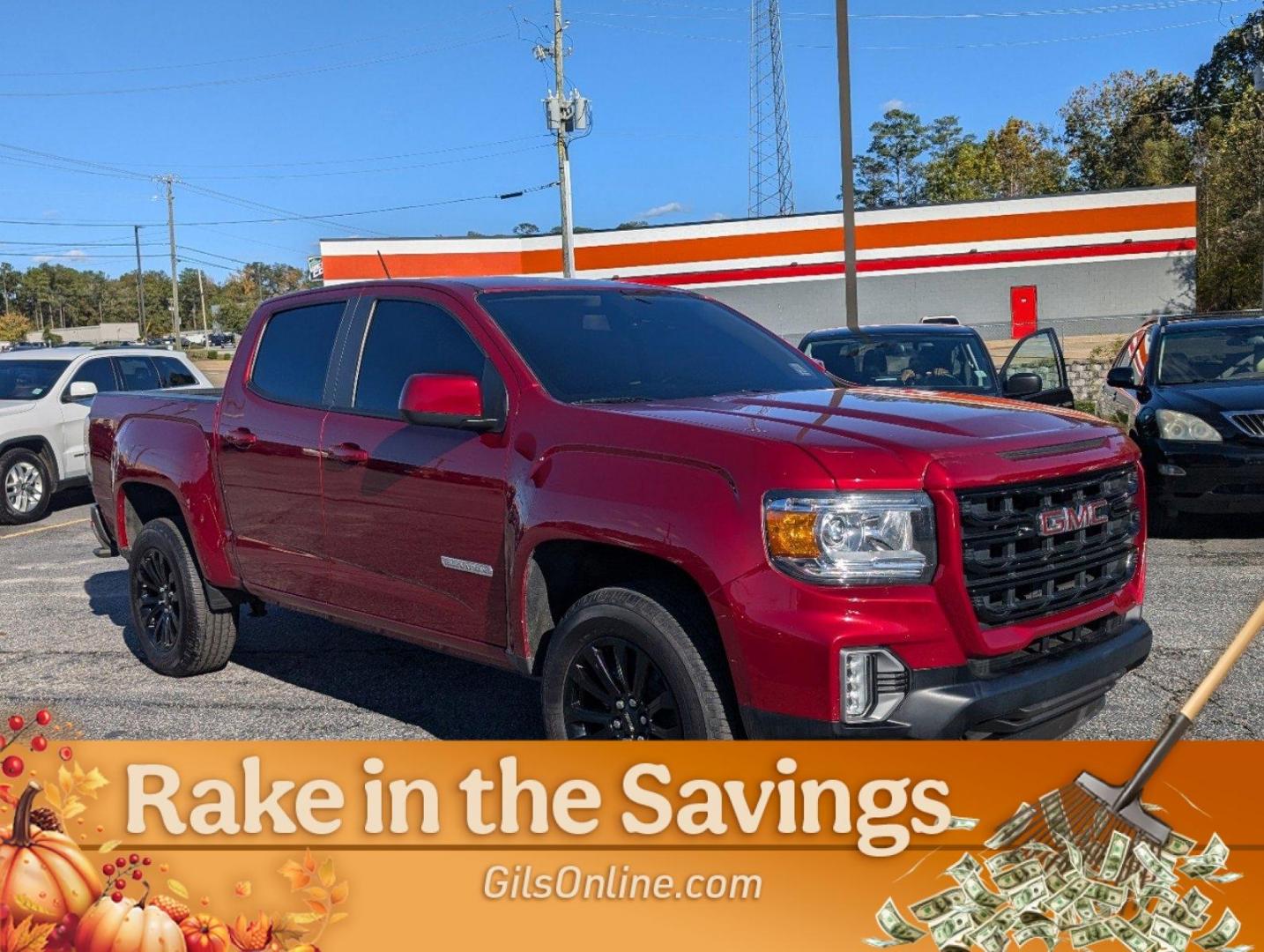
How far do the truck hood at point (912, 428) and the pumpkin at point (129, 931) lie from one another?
1.92 meters

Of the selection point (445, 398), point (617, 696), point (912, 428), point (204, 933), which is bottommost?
point (204, 933)

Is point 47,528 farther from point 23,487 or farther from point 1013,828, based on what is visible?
point 1013,828

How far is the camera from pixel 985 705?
10.6 feet

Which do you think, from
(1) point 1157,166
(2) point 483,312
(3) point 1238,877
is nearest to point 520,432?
(2) point 483,312

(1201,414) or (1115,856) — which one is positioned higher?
(1201,414)

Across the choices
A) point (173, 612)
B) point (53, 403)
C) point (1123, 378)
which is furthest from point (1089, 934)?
point (53, 403)

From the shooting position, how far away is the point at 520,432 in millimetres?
4066

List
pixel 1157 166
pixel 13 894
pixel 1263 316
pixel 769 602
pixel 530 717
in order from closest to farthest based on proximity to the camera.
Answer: pixel 13 894, pixel 769 602, pixel 530 717, pixel 1263 316, pixel 1157 166

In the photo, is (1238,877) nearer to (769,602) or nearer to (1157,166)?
(769,602)

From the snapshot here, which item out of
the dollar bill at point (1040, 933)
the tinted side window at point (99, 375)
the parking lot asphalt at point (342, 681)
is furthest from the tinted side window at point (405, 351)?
the tinted side window at point (99, 375)

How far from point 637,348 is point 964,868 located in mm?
2387

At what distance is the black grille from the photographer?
330 centimetres

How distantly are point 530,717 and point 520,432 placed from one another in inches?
65.2

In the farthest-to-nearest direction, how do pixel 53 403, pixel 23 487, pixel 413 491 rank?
pixel 53 403
pixel 23 487
pixel 413 491
